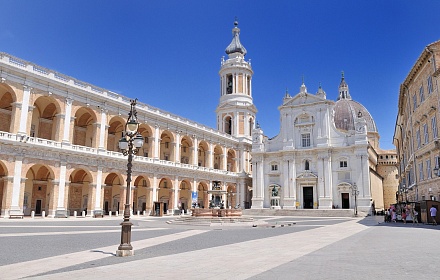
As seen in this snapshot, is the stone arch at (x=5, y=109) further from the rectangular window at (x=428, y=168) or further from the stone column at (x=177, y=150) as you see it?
the rectangular window at (x=428, y=168)

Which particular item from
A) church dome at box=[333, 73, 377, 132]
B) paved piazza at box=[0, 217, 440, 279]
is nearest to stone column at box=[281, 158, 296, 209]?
church dome at box=[333, 73, 377, 132]

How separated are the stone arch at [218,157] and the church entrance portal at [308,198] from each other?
13759mm

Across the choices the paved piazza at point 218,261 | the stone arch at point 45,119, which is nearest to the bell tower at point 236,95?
the stone arch at point 45,119

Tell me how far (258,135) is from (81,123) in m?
28.1

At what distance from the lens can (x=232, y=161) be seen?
209 feet

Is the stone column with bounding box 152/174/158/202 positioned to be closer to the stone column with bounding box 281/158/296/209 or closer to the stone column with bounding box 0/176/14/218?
the stone column with bounding box 0/176/14/218

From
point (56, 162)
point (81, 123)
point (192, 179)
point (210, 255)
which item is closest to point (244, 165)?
point (192, 179)

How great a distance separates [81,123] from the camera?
142ft

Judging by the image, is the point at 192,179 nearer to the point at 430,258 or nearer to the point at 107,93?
the point at 107,93

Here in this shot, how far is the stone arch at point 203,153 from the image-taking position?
56.0m

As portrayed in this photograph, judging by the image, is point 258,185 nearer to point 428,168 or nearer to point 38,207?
point 38,207

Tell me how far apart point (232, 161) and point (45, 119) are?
108 ft

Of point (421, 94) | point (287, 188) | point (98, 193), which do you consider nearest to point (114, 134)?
point (98, 193)

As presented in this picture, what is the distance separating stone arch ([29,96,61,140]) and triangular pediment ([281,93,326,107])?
34.6 metres
